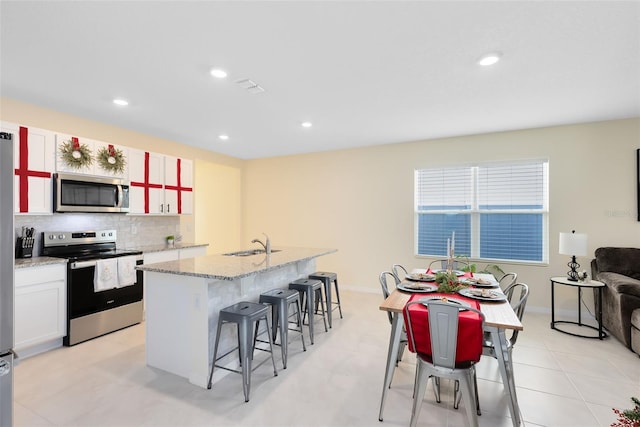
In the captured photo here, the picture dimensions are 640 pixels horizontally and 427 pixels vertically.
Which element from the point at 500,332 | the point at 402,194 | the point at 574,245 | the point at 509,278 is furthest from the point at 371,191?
the point at 500,332

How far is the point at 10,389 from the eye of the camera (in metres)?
1.18

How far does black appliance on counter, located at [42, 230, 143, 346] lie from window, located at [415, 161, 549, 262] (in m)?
4.26

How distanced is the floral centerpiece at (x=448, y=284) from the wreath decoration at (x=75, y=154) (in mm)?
4107

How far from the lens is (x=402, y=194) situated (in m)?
5.19

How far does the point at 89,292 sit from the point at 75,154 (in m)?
1.58

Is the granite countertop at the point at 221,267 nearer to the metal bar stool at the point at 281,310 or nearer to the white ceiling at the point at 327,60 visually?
the metal bar stool at the point at 281,310

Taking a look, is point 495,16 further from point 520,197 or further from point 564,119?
point 520,197

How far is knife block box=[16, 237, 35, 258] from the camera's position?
3.21m

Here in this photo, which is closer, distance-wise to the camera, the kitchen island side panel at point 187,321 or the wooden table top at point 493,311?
the wooden table top at point 493,311

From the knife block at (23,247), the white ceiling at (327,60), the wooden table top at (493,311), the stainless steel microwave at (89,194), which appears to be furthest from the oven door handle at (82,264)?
the wooden table top at (493,311)

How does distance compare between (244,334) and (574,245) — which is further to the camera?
(574,245)

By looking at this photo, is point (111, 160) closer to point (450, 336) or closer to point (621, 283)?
point (450, 336)

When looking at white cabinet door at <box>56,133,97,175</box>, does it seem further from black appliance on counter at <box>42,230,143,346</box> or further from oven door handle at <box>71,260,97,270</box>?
oven door handle at <box>71,260,97,270</box>

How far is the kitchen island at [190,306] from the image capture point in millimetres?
2465
